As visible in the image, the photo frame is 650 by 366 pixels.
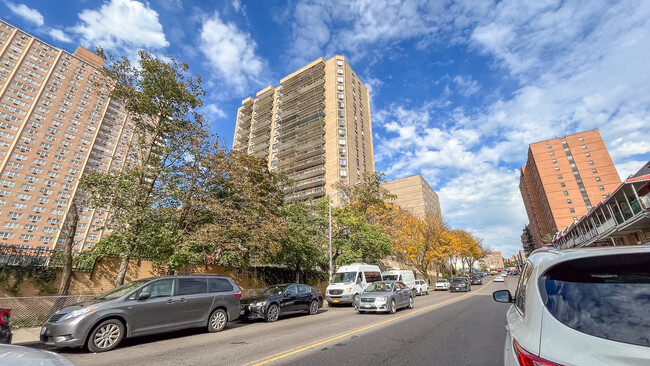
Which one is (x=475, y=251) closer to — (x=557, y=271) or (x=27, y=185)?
(x=557, y=271)

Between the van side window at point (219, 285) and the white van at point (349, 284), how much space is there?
26.9ft

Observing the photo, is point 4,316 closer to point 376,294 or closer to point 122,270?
point 122,270

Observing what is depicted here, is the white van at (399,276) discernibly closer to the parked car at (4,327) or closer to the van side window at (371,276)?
the van side window at (371,276)

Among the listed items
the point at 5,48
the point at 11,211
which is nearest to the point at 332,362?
the point at 11,211

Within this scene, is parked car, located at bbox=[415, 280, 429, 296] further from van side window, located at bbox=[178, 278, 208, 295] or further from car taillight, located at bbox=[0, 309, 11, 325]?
car taillight, located at bbox=[0, 309, 11, 325]

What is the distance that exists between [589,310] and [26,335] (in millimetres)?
12669

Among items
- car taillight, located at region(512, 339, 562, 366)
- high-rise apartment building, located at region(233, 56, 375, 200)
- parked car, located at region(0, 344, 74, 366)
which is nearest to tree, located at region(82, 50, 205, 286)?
parked car, located at region(0, 344, 74, 366)

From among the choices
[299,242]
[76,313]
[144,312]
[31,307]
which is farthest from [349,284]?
[31,307]

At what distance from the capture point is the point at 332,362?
5090 mm

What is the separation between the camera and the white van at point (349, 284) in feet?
52.4

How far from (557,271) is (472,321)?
31.9 feet

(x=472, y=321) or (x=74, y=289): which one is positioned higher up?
(x=74, y=289)

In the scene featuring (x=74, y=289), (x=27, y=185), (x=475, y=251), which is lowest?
(x=74, y=289)

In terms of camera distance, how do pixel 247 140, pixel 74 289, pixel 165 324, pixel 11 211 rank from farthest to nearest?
pixel 247 140, pixel 11 211, pixel 74 289, pixel 165 324
